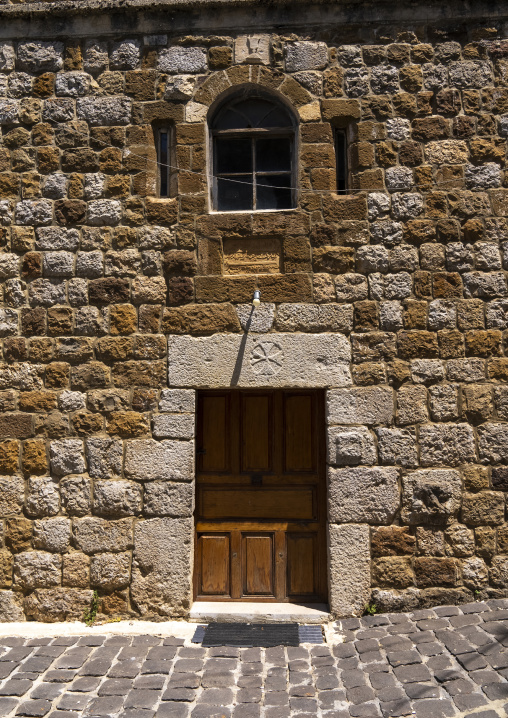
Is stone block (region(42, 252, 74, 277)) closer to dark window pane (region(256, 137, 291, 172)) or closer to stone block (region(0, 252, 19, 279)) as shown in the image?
stone block (region(0, 252, 19, 279))

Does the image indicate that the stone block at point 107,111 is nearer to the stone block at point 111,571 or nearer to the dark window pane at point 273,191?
the dark window pane at point 273,191

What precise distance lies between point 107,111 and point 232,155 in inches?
40.2

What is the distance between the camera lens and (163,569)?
4.04 m

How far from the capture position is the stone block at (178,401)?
4102 millimetres

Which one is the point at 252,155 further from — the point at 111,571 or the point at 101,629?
the point at 101,629

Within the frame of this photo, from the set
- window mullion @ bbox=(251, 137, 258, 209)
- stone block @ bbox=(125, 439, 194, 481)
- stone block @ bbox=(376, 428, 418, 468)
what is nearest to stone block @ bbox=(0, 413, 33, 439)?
stone block @ bbox=(125, 439, 194, 481)

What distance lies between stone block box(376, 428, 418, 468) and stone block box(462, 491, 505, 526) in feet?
1.59

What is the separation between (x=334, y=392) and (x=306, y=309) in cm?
66

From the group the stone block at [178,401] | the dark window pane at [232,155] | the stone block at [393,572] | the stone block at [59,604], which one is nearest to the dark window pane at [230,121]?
the dark window pane at [232,155]

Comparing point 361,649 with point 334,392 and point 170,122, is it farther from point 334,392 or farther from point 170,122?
point 170,122

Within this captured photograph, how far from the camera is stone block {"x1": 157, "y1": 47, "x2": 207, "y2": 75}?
14.0ft

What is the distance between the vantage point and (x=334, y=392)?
13.4 ft

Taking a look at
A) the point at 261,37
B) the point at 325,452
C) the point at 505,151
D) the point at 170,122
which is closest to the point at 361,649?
the point at 325,452

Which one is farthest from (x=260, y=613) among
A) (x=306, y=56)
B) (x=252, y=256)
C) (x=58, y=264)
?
(x=306, y=56)
